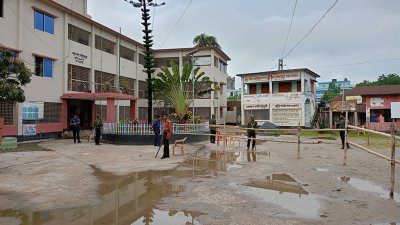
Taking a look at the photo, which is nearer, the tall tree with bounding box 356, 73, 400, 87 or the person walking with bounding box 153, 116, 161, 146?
the person walking with bounding box 153, 116, 161, 146

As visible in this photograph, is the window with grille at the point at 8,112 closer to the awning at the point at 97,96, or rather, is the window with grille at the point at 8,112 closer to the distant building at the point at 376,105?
the awning at the point at 97,96

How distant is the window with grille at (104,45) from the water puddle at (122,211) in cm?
2208

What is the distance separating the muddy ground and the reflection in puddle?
0.06ft

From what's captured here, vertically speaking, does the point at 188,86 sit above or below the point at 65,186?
above

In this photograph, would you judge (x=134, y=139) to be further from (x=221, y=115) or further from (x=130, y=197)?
(x=221, y=115)

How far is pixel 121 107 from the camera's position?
31141 millimetres

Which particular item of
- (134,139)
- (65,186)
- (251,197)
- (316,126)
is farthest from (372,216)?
(316,126)

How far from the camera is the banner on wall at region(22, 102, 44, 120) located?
1988cm

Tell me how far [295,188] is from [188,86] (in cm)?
2064

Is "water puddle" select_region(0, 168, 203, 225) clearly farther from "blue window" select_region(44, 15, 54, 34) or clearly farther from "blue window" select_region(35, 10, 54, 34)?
"blue window" select_region(44, 15, 54, 34)

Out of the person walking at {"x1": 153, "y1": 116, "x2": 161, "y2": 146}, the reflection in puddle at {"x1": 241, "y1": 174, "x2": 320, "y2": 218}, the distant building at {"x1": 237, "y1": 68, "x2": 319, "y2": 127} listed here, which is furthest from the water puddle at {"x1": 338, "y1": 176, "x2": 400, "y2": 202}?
the distant building at {"x1": 237, "y1": 68, "x2": 319, "y2": 127}

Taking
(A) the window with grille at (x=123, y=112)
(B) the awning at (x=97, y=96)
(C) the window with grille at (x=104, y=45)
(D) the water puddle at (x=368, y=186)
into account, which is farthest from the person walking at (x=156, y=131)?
(A) the window with grille at (x=123, y=112)

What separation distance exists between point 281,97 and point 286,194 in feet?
99.0

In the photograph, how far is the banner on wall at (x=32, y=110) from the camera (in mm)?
19875
